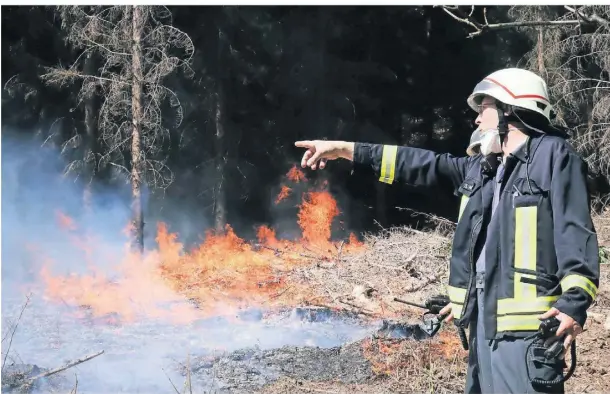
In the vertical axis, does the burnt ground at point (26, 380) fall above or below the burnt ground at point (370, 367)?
below

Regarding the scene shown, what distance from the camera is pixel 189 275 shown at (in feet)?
30.7

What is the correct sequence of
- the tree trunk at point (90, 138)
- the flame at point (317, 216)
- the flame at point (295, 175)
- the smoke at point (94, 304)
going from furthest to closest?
the flame at point (295, 175), the flame at point (317, 216), the tree trunk at point (90, 138), the smoke at point (94, 304)

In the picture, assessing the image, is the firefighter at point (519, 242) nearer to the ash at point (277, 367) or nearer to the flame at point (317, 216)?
the ash at point (277, 367)

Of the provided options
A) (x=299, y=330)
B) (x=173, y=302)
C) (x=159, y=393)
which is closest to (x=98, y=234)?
(x=173, y=302)

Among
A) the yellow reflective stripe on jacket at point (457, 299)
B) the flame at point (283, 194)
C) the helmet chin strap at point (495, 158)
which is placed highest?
the helmet chin strap at point (495, 158)

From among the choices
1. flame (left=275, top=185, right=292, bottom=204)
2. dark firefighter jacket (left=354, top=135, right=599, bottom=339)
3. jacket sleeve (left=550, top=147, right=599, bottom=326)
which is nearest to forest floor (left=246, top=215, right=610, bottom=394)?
dark firefighter jacket (left=354, top=135, right=599, bottom=339)

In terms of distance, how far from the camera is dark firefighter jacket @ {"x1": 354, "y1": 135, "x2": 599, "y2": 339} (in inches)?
104

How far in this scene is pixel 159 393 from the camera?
5762mm

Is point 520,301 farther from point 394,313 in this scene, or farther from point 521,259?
point 394,313

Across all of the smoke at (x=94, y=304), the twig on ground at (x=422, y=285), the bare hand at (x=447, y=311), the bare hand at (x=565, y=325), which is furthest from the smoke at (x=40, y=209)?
the bare hand at (x=565, y=325)

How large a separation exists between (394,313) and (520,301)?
4.90 metres

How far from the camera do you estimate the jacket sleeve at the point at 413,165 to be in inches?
128

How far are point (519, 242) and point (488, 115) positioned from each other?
24.3 inches

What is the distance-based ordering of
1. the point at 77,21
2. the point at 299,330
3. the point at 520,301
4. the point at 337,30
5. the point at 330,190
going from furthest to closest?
the point at 330,190 → the point at 337,30 → the point at 77,21 → the point at 299,330 → the point at 520,301
